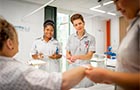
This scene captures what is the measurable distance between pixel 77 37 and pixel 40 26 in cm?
291

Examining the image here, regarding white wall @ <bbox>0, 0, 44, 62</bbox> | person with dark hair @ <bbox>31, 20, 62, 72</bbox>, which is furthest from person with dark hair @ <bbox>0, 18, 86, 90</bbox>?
white wall @ <bbox>0, 0, 44, 62</bbox>

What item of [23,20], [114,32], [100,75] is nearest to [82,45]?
[100,75]

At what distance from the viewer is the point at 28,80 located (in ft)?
2.83

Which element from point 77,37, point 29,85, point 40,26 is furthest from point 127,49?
point 40,26

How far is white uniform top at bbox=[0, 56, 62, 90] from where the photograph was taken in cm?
86

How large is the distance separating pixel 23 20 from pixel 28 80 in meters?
4.50

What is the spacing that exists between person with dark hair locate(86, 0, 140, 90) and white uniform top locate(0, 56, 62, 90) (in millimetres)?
193

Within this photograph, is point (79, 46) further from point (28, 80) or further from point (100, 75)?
point (100, 75)

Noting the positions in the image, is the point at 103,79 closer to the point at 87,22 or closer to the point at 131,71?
the point at 131,71

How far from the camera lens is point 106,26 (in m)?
7.91

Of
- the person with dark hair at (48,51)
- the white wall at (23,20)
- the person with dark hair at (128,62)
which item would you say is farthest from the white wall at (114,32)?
the person with dark hair at (128,62)

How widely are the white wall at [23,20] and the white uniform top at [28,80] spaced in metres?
4.16

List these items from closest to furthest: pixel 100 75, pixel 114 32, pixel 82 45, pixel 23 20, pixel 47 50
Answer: pixel 100 75, pixel 82 45, pixel 47 50, pixel 23 20, pixel 114 32

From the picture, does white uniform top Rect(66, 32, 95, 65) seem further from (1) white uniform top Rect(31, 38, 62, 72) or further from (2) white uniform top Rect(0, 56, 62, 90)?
(2) white uniform top Rect(0, 56, 62, 90)
